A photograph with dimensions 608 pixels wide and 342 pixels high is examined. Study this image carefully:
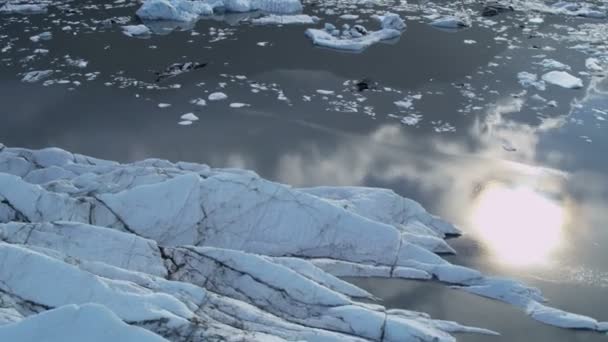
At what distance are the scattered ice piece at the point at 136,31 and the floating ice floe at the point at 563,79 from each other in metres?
9.66

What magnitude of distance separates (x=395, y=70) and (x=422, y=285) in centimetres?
739

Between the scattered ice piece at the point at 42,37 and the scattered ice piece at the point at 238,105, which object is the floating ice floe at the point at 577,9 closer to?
the scattered ice piece at the point at 238,105

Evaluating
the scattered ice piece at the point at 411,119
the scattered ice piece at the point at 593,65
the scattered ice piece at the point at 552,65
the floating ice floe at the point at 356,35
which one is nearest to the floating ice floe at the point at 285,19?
the floating ice floe at the point at 356,35

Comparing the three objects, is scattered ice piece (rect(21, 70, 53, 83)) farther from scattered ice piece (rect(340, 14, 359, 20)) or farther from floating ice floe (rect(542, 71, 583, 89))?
floating ice floe (rect(542, 71, 583, 89))

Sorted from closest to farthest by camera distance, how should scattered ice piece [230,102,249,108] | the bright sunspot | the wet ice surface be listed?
the bright sunspot < the wet ice surface < scattered ice piece [230,102,249,108]

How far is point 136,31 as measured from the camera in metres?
16.6

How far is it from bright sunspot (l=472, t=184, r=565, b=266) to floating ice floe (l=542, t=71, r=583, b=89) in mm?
4585

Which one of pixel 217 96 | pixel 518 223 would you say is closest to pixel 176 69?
pixel 217 96

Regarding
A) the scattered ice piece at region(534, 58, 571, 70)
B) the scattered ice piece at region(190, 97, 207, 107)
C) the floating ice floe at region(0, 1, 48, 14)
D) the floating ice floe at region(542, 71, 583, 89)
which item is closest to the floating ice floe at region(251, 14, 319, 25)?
the scattered ice piece at region(190, 97, 207, 107)

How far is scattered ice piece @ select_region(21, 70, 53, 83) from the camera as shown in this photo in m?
13.6

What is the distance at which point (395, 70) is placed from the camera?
564 inches

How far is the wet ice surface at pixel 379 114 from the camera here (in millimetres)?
9172

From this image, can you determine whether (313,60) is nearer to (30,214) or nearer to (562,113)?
(562,113)

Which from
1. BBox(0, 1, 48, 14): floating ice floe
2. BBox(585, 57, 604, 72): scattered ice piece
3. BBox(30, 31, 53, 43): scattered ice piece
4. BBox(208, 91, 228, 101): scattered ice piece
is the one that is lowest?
BBox(0, 1, 48, 14): floating ice floe
